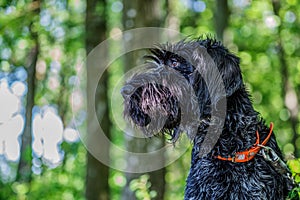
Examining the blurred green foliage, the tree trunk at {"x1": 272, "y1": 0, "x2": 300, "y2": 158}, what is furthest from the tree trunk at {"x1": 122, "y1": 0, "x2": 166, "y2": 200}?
the tree trunk at {"x1": 272, "y1": 0, "x2": 300, "y2": 158}

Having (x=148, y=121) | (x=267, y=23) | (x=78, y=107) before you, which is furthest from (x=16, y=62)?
(x=148, y=121)

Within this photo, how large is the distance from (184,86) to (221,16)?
30.8ft

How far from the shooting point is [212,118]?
5.60 metres

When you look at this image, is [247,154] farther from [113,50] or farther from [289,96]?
[113,50]

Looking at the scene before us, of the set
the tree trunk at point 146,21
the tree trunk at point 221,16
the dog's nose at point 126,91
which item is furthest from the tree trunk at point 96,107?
the dog's nose at point 126,91

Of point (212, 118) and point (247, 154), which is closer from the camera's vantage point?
point (247, 154)

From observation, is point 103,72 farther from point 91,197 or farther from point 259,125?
point 259,125

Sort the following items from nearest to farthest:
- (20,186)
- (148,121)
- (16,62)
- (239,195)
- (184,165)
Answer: (239,195) → (148,121) → (20,186) → (16,62) → (184,165)

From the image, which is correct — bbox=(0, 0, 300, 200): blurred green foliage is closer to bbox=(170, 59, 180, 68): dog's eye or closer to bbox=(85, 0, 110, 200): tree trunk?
bbox=(85, 0, 110, 200): tree trunk

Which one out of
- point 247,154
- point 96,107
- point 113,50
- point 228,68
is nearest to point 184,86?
point 228,68

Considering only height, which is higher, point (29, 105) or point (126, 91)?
point (29, 105)

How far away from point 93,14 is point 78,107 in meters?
14.0

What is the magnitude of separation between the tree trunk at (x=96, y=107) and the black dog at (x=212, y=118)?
759 centimetres

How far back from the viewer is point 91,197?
13250 millimetres
